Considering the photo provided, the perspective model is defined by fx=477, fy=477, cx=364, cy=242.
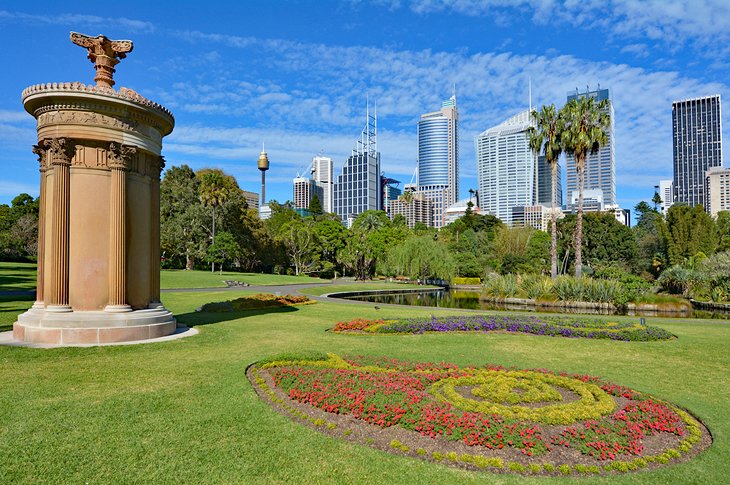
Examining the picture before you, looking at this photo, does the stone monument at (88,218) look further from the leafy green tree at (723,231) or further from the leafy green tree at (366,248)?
the leafy green tree at (366,248)

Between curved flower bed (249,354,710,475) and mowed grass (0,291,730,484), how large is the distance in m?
0.30

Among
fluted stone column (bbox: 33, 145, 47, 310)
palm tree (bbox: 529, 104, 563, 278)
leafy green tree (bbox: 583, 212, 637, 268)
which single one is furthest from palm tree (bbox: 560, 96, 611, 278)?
leafy green tree (bbox: 583, 212, 637, 268)

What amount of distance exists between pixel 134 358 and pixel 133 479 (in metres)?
6.10

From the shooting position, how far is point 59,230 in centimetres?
1234

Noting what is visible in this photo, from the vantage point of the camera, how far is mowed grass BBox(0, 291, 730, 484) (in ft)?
Answer: 17.1

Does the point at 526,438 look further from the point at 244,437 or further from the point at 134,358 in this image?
the point at 134,358

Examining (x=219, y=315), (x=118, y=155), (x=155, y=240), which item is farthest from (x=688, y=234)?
(x=118, y=155)

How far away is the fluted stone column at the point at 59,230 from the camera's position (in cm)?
1230

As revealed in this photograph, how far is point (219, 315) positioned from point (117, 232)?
728cm

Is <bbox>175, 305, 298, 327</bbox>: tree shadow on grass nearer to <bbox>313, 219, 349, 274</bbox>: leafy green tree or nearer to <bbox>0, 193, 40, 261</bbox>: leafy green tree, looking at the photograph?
<bbox>313, 219, 349, 274</bbox>: leafy green tree

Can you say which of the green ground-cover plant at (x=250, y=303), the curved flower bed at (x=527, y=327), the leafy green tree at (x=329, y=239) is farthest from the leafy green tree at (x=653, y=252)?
the green ground-cover plant at (x=250, y=303)

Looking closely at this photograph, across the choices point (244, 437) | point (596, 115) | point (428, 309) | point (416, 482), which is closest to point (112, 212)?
point (244, 437)

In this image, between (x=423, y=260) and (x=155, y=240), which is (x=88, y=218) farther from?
(x=423, y=260)

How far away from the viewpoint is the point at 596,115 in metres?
35.4
